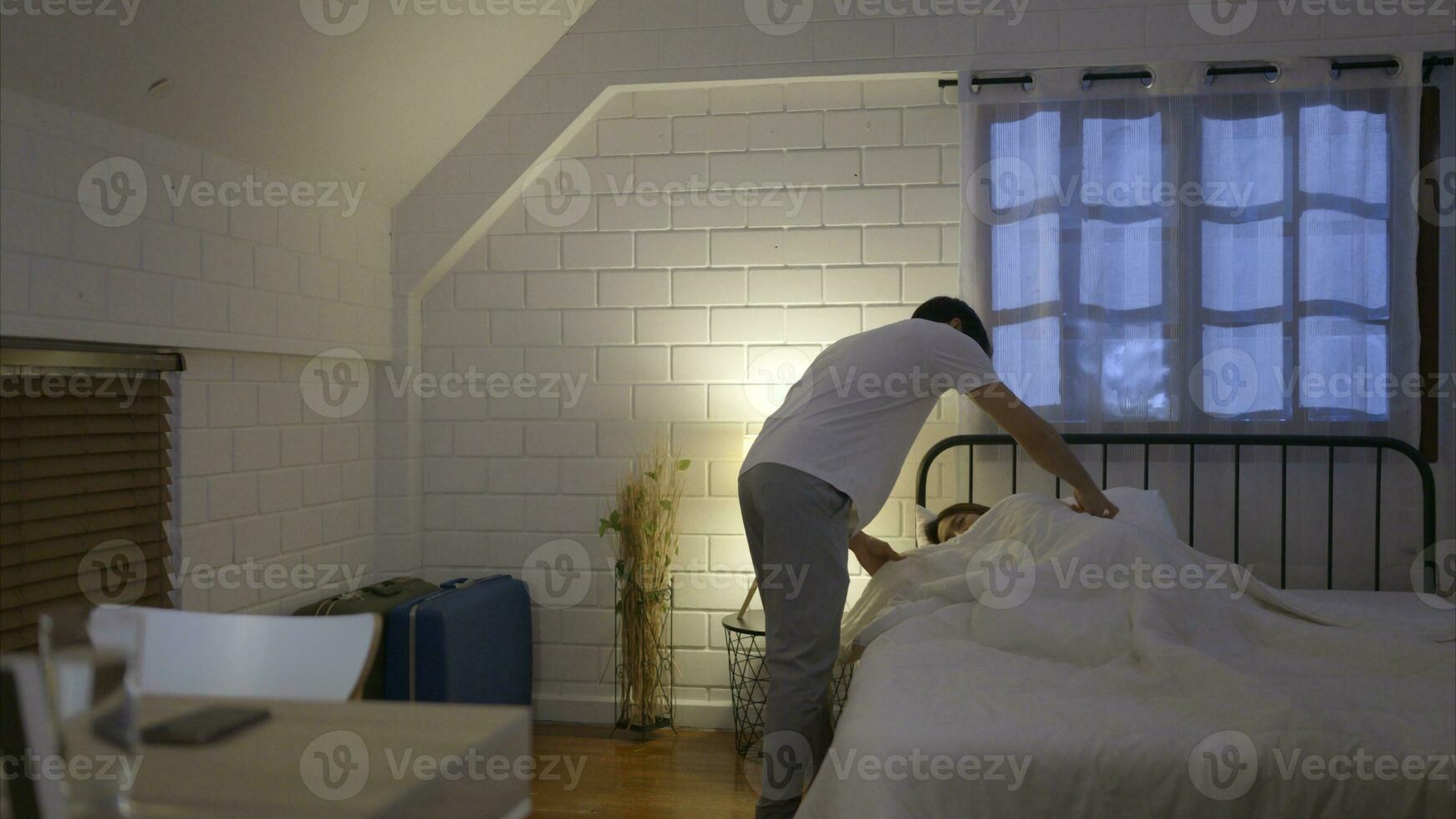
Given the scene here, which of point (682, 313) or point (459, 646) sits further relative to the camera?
point (682, 313)

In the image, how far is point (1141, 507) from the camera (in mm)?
3277

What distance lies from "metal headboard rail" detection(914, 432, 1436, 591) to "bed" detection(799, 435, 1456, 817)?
29.9 inches

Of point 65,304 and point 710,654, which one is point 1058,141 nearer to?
point 710,654

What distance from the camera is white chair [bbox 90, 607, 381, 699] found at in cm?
160

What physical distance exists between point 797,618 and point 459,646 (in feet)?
4.43

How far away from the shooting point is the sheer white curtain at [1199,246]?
3652 millimetres

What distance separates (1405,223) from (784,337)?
2.10 meters
